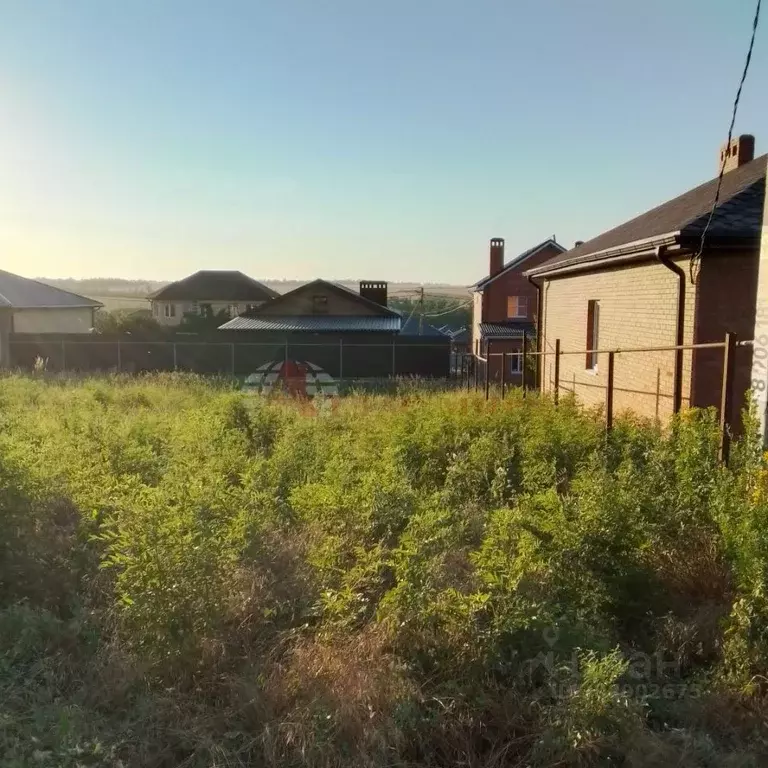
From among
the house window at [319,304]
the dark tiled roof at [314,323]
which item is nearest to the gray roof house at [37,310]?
the dark tiled roof at [314,323]

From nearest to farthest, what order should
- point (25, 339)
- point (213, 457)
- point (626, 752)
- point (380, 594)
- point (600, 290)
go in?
point (626, 752)
point (380, 594)
point (213, 457)
point (600, 290)
point (25, 339)

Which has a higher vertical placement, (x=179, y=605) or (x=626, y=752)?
(x=179, y=605)

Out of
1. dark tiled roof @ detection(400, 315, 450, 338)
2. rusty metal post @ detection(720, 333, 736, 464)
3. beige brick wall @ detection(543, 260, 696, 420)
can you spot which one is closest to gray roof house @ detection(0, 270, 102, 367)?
dark tiled roof @ detection(400, 315, 450, 338)

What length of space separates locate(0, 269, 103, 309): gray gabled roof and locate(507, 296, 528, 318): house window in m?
22.6

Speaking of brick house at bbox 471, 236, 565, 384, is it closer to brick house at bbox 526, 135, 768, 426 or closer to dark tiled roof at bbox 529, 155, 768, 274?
brick house at bbox 526, 135, 768, 426

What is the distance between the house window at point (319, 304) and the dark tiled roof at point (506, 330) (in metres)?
8.17

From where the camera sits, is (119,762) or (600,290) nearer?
(119,762)

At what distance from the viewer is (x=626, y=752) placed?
9.59 ft

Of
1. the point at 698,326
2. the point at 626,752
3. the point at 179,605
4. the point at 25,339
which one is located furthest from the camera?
the point at 25,339

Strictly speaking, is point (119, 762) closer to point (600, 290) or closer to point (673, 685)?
point (673, 685)

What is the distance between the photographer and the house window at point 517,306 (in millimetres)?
33156

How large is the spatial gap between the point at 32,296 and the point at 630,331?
31.7 meters

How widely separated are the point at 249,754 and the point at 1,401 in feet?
38.2

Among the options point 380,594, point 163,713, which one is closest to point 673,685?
point 380,594
